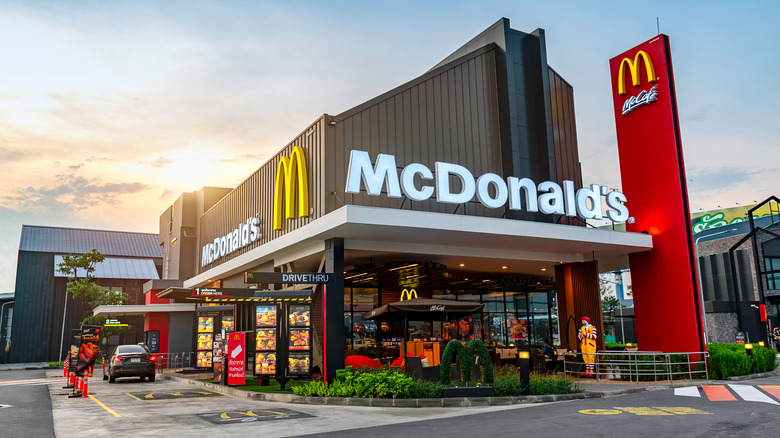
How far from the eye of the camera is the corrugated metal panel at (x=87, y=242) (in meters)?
55.8

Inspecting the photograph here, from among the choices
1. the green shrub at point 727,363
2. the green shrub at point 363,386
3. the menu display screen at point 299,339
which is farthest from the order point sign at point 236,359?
the green shrub at point 727,363

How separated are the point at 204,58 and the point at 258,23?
2.33 meters

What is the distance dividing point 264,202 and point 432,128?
7.58 meters

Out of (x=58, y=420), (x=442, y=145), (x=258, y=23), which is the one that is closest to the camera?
(x=58, y=420)

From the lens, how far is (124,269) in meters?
57.6

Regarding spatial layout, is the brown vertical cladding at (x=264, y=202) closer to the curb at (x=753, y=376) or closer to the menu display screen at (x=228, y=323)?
the menu display screen at (x=228, y=323)

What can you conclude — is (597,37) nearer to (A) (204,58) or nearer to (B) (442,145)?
(B) (442,145)

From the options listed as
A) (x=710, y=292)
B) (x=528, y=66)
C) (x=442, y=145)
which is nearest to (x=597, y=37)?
(x=528, y=66)

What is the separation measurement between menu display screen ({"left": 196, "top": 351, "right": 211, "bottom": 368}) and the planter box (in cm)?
1541

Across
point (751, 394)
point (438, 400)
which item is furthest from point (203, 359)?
point (751, 394)

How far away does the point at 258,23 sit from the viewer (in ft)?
58.1

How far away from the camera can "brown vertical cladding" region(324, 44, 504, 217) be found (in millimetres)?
19031

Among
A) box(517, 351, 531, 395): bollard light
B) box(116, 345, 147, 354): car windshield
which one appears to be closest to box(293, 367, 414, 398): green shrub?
box(517, 351, 531, 395): bollard light

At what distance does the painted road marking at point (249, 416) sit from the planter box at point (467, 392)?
11.3ft
